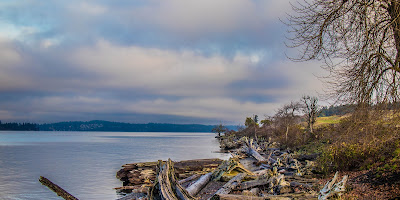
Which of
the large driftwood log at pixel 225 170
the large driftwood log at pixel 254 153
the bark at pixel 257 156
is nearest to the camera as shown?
the large driftwood log at pixel 225 170

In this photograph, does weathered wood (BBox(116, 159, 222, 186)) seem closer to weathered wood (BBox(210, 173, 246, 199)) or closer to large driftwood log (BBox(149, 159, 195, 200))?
weathered wood (BBox(210, 173, 246, 199))

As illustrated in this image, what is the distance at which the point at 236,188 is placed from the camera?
485 inches

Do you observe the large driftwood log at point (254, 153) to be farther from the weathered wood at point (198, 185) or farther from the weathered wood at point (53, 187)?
the weathered wood at point (53, 187)

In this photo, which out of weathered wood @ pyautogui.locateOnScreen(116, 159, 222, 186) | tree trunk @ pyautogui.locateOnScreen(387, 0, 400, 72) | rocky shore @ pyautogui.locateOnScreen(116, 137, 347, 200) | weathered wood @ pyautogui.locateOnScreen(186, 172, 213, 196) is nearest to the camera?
rocky shore @ pyautogui.locateOnScreen(116, 137, 347, 200)

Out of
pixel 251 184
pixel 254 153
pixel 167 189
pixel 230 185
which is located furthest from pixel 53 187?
pixel 254 153

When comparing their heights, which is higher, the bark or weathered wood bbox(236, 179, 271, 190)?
weathered wood bbox(236, 179, 271, 190)

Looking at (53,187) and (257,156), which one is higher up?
(53,187)

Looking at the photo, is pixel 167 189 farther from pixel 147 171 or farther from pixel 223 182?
pixel 147 171

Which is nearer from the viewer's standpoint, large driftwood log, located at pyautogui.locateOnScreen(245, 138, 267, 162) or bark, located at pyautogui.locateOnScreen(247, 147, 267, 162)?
bark, located at pyautogui.locateOnScreen(247, 147, 267, 162)

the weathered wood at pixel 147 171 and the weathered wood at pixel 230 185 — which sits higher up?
the weathered wood at pixel 230 185

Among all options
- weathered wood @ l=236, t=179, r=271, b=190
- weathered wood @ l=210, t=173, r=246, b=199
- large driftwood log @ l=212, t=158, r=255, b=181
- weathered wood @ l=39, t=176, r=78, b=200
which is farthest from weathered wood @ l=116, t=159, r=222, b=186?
weathered wood @ l=39, t=176, r=78, b=200

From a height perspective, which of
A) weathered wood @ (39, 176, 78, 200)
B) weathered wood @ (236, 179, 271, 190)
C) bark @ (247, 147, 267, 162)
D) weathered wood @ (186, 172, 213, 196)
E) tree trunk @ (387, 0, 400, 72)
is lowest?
bark @ (247, 147, 267, 162)

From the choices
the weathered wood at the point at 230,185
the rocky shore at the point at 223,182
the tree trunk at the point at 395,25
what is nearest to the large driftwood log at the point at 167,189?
the rocky shore at the point at 223,182

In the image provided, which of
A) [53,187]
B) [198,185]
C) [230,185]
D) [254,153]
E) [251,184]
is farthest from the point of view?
[254,153]
